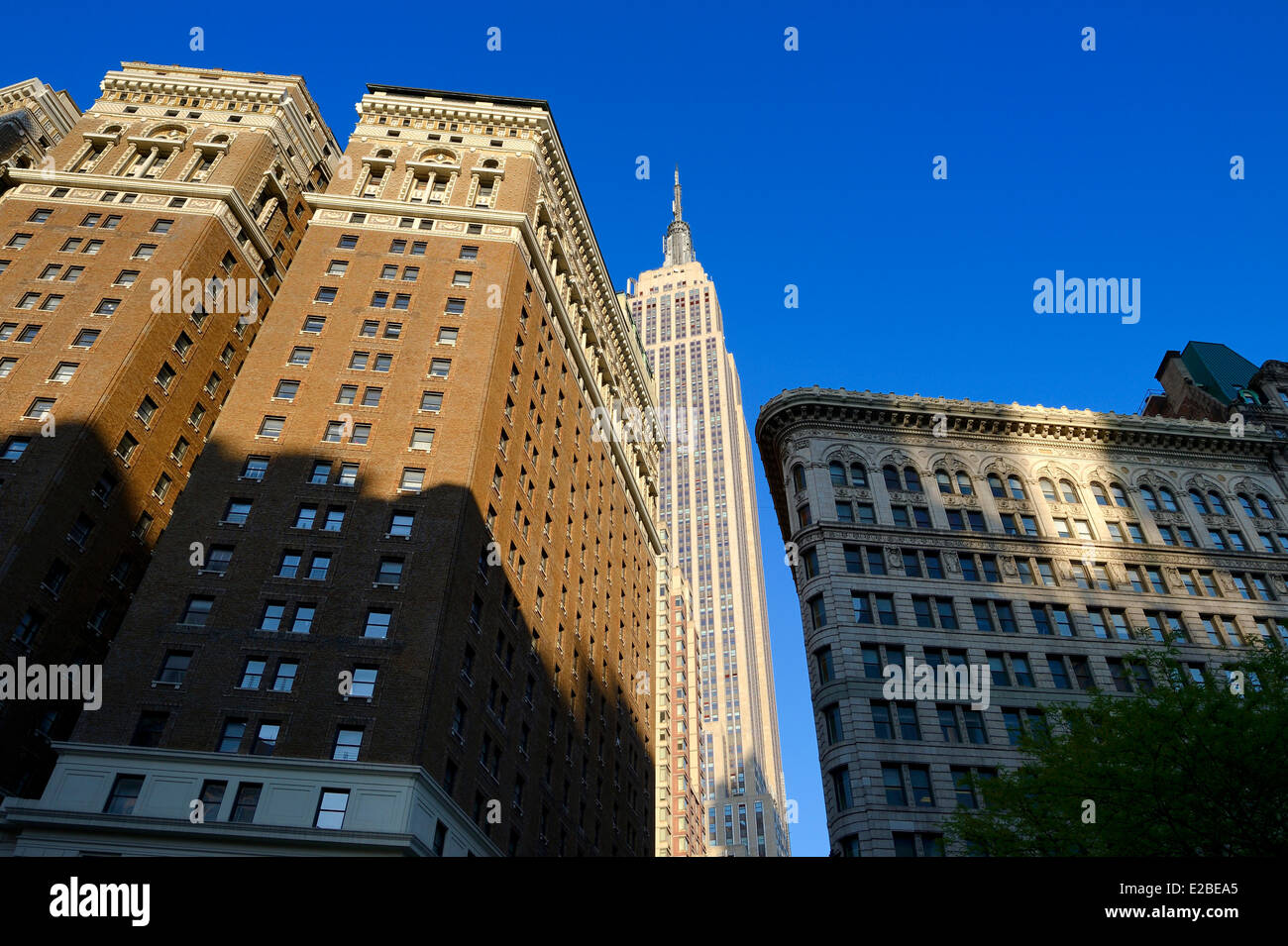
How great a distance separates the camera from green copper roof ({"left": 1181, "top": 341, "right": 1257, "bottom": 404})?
7475cm

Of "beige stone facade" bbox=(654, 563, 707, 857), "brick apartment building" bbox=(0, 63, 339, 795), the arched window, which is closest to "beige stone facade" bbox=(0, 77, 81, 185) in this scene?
"brick apartment building" bbox=(0, 63, 339, 795)

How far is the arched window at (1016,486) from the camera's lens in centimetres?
6219

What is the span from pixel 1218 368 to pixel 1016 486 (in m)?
29.7

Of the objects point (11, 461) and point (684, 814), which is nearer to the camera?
point (11, 461)

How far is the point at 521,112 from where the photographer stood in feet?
272

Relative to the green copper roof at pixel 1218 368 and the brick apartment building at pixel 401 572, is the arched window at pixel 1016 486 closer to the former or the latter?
the green copper roof at pixel 1218 368

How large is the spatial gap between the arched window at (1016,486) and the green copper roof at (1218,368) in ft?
77.2

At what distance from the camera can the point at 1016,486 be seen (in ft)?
206

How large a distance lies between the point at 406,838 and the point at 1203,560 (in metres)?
53.1

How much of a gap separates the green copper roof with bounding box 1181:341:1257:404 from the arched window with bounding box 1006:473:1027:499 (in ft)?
77.2

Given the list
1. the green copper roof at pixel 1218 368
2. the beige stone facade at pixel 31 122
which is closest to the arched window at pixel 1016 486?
the green copper roof at pixel 1218 368
